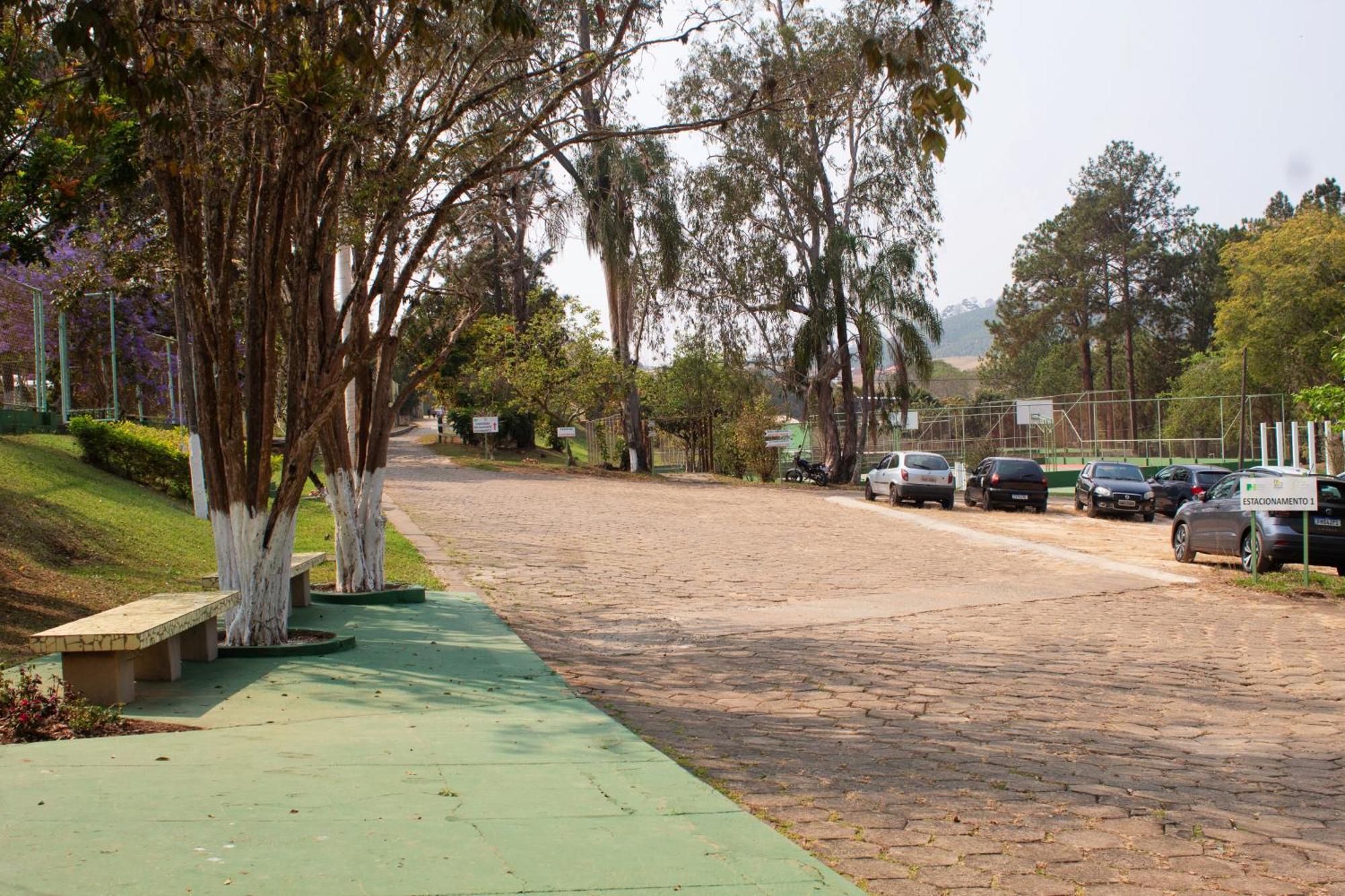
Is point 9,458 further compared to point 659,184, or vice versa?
point 659,184

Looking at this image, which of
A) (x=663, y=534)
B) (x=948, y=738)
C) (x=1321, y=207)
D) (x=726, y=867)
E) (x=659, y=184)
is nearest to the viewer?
(x=726, y=867)

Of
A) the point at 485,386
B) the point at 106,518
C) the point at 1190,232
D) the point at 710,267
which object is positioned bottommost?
the point at 106,518

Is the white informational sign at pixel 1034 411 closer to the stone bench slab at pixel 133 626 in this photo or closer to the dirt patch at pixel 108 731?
the stone bench slab at pixel 133 626

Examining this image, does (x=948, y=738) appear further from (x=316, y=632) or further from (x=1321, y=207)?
(x=1321, y=207)

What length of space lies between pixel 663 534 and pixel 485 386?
27.7m

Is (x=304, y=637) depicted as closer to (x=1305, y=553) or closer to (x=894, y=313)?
(x=1305, y=553)

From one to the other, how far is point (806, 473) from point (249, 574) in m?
37.8

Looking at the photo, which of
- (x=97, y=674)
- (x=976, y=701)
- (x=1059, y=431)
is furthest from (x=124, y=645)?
(x=1059, y=431)

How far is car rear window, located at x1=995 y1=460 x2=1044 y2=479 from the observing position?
32844 mm

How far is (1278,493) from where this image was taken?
15.1m

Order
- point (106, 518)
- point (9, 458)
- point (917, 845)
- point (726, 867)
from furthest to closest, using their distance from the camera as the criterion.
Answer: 1. point (9, 458)
2. point (106, 518)
3. point (917, 845)
4. point (726, 867)

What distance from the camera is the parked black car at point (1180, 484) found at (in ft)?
106

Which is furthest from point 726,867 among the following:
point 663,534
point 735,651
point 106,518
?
point 663,534

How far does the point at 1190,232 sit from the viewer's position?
69.5 meters
